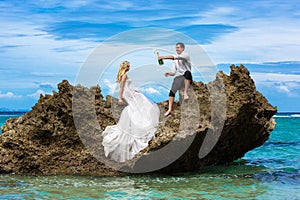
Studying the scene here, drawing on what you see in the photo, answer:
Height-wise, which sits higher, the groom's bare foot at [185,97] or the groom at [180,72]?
the groom at [180,72]

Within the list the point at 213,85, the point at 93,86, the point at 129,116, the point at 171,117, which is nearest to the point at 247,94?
the point at 213,85

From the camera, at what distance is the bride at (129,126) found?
12281 mm

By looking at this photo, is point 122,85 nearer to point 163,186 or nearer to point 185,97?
point 185,97

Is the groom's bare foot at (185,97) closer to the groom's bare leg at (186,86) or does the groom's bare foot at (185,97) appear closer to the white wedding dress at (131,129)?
the groom's bare leg at (186,86)

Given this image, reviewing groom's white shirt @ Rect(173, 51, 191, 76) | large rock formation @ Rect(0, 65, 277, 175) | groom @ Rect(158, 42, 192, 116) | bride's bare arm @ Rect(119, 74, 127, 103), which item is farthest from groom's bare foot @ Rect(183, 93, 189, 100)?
bride's bare arm @ Rect(119, 74, 127, 103)

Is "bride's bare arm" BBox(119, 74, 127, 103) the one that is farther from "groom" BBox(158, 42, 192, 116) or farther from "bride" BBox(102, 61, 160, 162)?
"groom" BBox(158, 42, 192, 116)

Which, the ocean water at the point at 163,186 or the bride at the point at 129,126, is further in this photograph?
the bride at the point at 129,126

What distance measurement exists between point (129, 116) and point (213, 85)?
98.2 inches

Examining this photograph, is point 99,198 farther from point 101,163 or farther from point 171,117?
point 171,117

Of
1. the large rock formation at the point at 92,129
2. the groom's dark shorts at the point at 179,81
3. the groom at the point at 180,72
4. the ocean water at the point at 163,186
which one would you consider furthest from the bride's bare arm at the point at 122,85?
the ocean water at the point at 163,186

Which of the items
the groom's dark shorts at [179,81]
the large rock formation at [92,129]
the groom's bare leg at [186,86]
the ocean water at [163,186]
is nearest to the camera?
the ocean water at [163,186]

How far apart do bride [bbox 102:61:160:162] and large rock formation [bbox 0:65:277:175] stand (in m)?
0.22

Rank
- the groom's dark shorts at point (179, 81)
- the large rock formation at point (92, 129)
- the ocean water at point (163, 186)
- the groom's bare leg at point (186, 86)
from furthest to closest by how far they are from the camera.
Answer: the groom's dark shorts at point (179, 81) < the groom's bare leg at point (186, 86) < the large rock formation at point (92, 129) < the ocean water at point (163, 186)

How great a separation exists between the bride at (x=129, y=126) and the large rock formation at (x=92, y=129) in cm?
22
